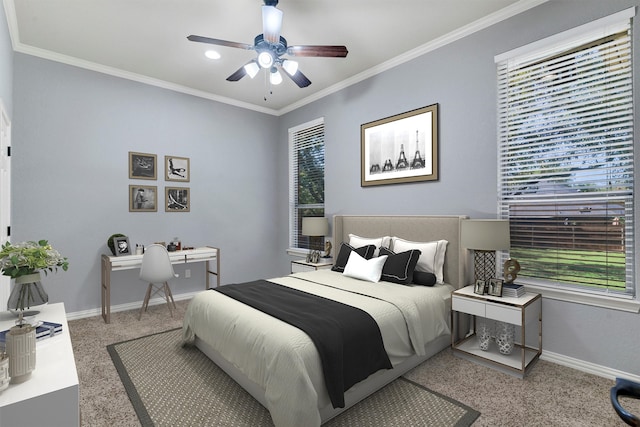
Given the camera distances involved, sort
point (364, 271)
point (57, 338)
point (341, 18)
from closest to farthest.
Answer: point (57, 338) → point (341, 18) → point (364, 271)

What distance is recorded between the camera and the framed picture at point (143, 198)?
167 inches

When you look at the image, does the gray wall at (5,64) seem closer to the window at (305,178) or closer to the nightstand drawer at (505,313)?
the window at (305,178)

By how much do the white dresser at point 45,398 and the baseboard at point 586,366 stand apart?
3.32 metres

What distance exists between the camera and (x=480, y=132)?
315 cm

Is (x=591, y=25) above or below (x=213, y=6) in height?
below

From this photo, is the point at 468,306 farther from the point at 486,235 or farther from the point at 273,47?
the point at 273,47

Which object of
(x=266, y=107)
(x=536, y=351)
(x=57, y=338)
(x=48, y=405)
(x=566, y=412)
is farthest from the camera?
(x=266, y=107)

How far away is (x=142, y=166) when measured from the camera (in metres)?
4.31

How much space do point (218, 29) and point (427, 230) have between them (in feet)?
9.87

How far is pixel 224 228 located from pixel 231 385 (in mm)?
3033

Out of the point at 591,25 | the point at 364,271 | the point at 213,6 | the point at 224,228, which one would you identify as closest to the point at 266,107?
the point at 224,228

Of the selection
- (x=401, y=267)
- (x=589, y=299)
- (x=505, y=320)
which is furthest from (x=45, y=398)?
(x=589, y=299)

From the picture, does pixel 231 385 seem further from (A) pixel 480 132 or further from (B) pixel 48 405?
(A) pixel 480 132

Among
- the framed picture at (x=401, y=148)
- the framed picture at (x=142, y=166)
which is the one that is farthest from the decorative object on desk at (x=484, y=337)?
the framed picture at (x=142, y=166)
